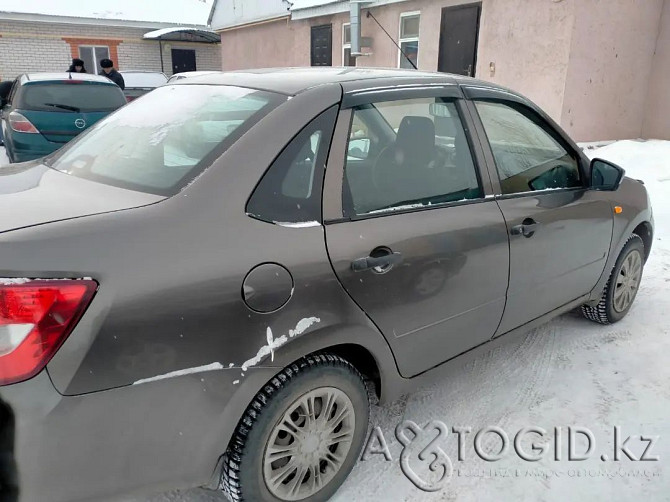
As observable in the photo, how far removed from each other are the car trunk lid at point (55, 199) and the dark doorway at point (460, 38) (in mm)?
8979

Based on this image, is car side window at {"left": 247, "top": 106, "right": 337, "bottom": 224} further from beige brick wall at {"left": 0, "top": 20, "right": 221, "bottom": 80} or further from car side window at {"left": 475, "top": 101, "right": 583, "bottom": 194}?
beige brick wall at {"left": 0, "top": 20, "right": 221, "bottom": 80}

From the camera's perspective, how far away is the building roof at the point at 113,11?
797 inches

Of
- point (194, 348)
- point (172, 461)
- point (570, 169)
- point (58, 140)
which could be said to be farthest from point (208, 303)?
point (58, 140)

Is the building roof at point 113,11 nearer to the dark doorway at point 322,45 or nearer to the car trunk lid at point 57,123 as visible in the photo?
the dark doorway at point 322,45

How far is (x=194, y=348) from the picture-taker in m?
1.67

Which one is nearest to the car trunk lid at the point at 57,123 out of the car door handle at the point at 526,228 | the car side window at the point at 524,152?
the car side window at the point at 524,152

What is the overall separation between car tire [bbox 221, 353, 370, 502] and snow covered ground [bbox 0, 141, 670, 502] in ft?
0.72

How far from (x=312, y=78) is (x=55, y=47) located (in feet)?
74.9

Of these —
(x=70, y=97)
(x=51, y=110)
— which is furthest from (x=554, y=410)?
(x=70, y=97)

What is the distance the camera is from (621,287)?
3812 millimetres

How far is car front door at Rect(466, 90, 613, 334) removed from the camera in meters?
2.71

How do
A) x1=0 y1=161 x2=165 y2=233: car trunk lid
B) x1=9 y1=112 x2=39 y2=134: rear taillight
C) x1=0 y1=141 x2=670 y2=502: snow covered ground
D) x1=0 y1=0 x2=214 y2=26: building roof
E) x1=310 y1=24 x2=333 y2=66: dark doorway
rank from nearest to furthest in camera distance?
1. x1=0 y1=161 x2=165 y2=233: car trunk lid
2. x1=0 y1=141 x2=670 y2=502: snow covered ground
3. x1=9 y1=112 x2=39 y2=134: rear taillight
4. x1=310 y1=24 x2=333 y2=66: dark doorway
5. x1=0 y1=0 x2=214 y2=26: building roof

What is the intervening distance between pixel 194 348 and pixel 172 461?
0.38m

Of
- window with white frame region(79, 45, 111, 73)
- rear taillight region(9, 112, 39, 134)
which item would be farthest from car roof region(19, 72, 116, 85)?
window with white frame region(79, 45, 111, 73)
